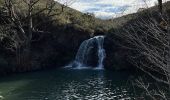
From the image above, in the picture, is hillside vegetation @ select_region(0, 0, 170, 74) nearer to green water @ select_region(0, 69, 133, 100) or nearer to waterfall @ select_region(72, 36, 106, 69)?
waterfall @ select_region(72, 36, 106, 69)

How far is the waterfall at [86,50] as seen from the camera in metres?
52.4

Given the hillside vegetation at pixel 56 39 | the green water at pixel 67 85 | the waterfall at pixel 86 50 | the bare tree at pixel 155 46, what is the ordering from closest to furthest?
the bare tree at pixel 155 46 < the green water at pixel 67 85 < the hillside vegetation at pixel 56 39 < the waterfall at pixel 86 50

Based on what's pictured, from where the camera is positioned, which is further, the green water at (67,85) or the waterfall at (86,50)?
the waterfall at (86,50)

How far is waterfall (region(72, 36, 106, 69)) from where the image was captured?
172 feet

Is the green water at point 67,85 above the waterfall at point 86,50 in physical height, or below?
below

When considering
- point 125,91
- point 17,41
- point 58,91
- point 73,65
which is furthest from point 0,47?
point 125,91

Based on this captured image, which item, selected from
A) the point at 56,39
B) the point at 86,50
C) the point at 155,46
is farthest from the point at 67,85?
the point at 155,46

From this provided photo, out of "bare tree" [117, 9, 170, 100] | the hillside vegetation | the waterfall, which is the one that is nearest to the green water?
the hillside vegetation

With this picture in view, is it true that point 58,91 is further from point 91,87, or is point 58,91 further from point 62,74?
point 62,74

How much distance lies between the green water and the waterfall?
15.7ft

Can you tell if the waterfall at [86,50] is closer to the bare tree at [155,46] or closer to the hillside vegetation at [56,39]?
the hillside vegetation at [56,39]

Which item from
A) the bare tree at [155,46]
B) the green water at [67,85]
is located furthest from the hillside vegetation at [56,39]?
the bare tree at [155,46]

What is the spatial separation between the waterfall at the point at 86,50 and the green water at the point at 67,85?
15.7 ft

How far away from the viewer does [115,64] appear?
47.6 meters
